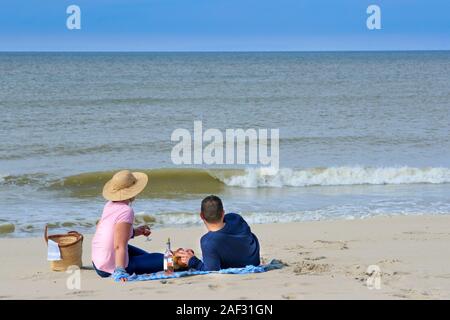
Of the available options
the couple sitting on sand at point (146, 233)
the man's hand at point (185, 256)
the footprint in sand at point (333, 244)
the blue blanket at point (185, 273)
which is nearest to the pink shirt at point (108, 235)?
the couple sitting on sand at point (146, 233)

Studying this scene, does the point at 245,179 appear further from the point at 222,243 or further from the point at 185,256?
the point at 222,243

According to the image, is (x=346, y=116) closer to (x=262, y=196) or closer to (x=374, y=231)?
(x=262, y=196)

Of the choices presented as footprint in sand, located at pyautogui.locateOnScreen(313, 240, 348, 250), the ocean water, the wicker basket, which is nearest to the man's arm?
the wicker basket

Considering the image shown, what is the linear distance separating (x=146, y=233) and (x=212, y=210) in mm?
756

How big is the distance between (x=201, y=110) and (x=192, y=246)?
811 inches

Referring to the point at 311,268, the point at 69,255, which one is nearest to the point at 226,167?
the point at 69,255

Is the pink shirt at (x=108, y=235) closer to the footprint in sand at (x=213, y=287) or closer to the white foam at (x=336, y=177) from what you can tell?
the footprint in sand at (x=213, y=287)

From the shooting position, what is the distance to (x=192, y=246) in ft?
29.7

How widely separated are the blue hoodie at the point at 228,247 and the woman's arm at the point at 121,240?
613 mm

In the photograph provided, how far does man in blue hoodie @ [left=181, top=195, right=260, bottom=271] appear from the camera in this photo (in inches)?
259

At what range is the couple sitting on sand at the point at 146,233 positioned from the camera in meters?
6.62
